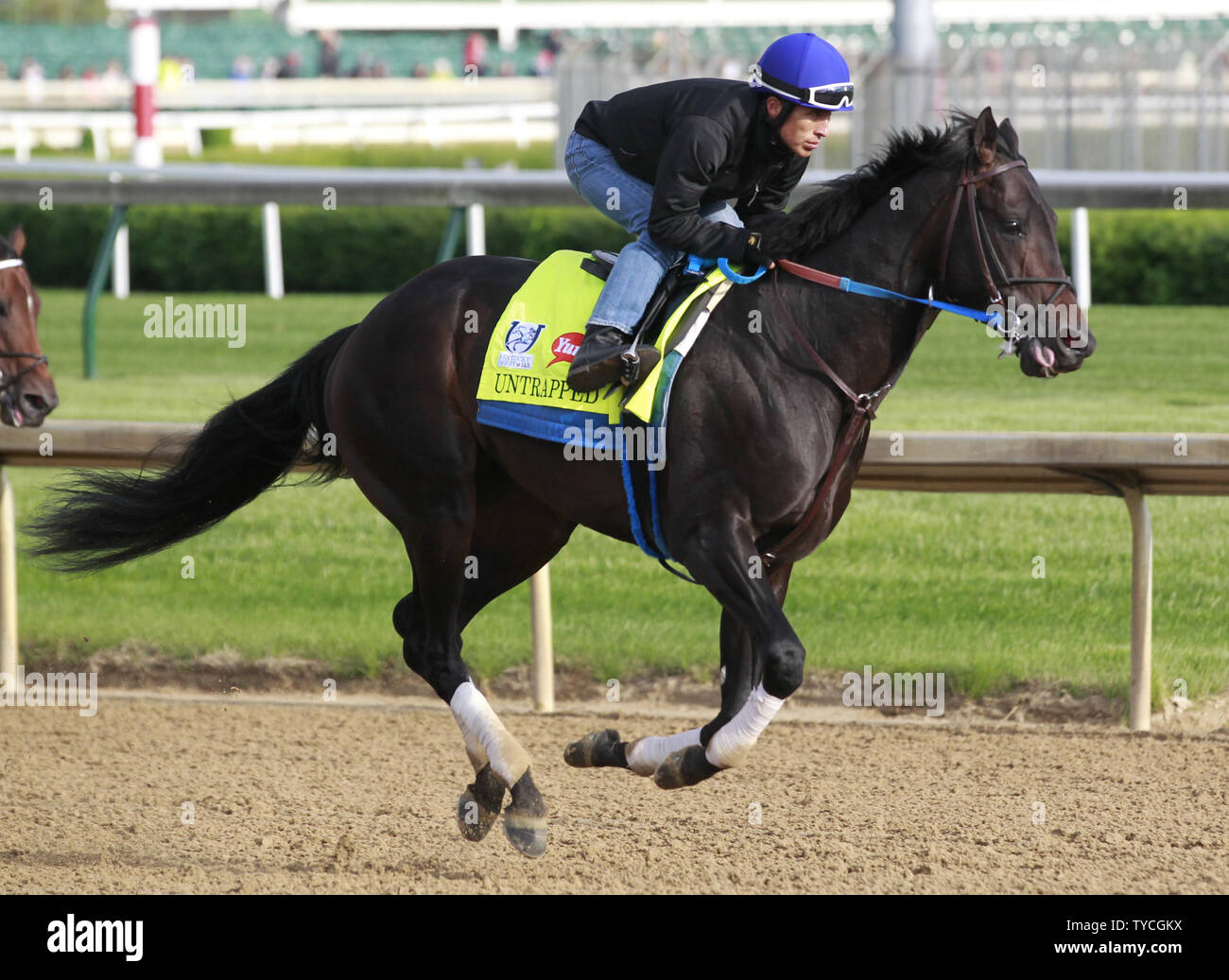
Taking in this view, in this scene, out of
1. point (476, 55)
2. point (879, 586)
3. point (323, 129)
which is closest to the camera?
point (879, 586)

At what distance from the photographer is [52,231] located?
48.9 feet

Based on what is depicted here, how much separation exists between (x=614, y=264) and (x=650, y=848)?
1581mm

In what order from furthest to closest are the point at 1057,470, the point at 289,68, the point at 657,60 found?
the point at 289,68
the point at 657,60
the point at 1057,470

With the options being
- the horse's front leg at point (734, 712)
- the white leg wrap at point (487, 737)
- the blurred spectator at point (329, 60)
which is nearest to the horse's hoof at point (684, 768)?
the horse's front leg at point (734, 712)

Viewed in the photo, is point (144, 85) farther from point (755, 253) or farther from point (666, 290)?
point (755, 253)

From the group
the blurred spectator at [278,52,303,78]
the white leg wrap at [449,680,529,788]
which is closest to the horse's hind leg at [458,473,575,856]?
the white leg wrap at [449,680,529,788]

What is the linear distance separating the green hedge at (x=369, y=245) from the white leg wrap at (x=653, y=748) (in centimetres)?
636

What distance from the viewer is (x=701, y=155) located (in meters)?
4.29

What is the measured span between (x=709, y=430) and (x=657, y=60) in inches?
506

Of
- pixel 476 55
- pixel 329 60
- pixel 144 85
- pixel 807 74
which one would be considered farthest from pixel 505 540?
pixel 329 60

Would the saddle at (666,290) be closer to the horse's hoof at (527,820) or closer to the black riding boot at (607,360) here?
the black riding boot at (607,360)

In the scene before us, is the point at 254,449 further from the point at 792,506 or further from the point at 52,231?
the point at 52,231

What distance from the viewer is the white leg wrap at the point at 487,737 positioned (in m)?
4.57

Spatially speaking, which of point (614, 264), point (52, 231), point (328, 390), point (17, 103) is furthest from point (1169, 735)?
point (17, 103)
